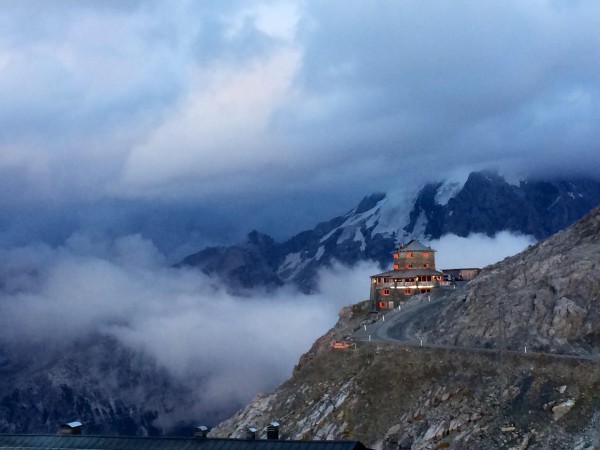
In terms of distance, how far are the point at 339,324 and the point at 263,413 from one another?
148 ft

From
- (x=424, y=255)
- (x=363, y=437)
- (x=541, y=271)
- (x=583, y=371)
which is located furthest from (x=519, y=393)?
(x=424, y=255)

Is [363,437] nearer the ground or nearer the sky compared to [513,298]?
nearer the ground

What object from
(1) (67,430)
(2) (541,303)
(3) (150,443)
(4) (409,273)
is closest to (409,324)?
(2) (541,303)

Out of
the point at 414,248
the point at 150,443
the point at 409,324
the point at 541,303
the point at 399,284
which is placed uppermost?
the point at 414,248

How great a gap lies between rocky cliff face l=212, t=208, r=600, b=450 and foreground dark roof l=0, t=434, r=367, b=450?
40.8 meters

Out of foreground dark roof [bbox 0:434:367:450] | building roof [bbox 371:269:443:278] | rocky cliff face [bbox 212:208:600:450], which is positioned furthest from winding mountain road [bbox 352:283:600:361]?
foreground dark roof [bbox 0:434:367:450]

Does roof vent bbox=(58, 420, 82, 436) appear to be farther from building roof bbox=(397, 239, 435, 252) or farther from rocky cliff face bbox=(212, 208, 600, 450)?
building roof bbox=(397, 239, 435, 252)

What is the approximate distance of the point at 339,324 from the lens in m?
180

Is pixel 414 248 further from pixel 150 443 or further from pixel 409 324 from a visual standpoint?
pixel 150 443

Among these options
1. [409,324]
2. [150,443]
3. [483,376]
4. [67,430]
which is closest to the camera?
[150,443]

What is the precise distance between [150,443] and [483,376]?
5909cm

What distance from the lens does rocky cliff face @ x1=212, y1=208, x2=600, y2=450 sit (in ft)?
340

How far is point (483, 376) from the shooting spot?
116 m

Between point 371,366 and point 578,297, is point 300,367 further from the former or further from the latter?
point 578,297
